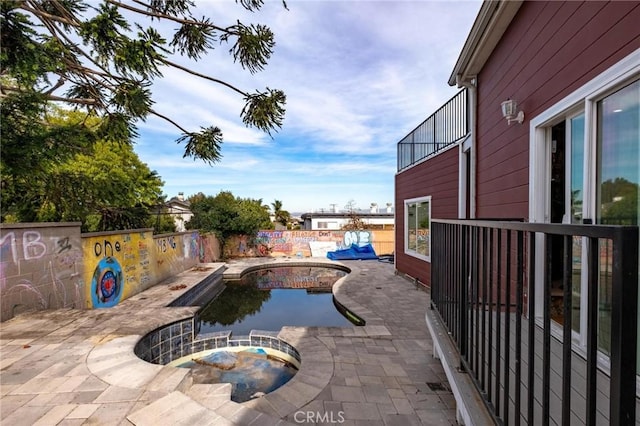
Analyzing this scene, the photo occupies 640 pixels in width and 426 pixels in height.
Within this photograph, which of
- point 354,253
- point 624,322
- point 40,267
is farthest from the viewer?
point 354,253

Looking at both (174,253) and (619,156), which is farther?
(174,253)

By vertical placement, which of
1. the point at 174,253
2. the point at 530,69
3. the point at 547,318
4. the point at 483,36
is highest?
the point at 483,36

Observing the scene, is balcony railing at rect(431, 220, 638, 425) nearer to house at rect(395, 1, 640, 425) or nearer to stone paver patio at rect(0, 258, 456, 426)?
house at rect(395, 1, 640, 425)

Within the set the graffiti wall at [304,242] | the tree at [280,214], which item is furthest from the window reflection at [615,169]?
the tree at [280,214]

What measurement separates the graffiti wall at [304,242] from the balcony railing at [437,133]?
7.14m

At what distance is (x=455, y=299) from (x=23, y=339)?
566 cm

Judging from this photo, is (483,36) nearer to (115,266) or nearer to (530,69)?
(530,69)

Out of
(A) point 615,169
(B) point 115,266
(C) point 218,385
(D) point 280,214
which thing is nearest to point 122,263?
(B) point 115,266

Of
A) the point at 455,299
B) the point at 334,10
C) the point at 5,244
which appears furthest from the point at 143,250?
the point at 455,299

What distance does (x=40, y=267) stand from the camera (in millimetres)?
5121

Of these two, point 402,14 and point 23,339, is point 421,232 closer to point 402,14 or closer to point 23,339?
point 402,14

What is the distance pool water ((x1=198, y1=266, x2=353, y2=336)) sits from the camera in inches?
261

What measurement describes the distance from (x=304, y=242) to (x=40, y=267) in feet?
39.9

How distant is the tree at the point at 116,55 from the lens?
2.98 metres
